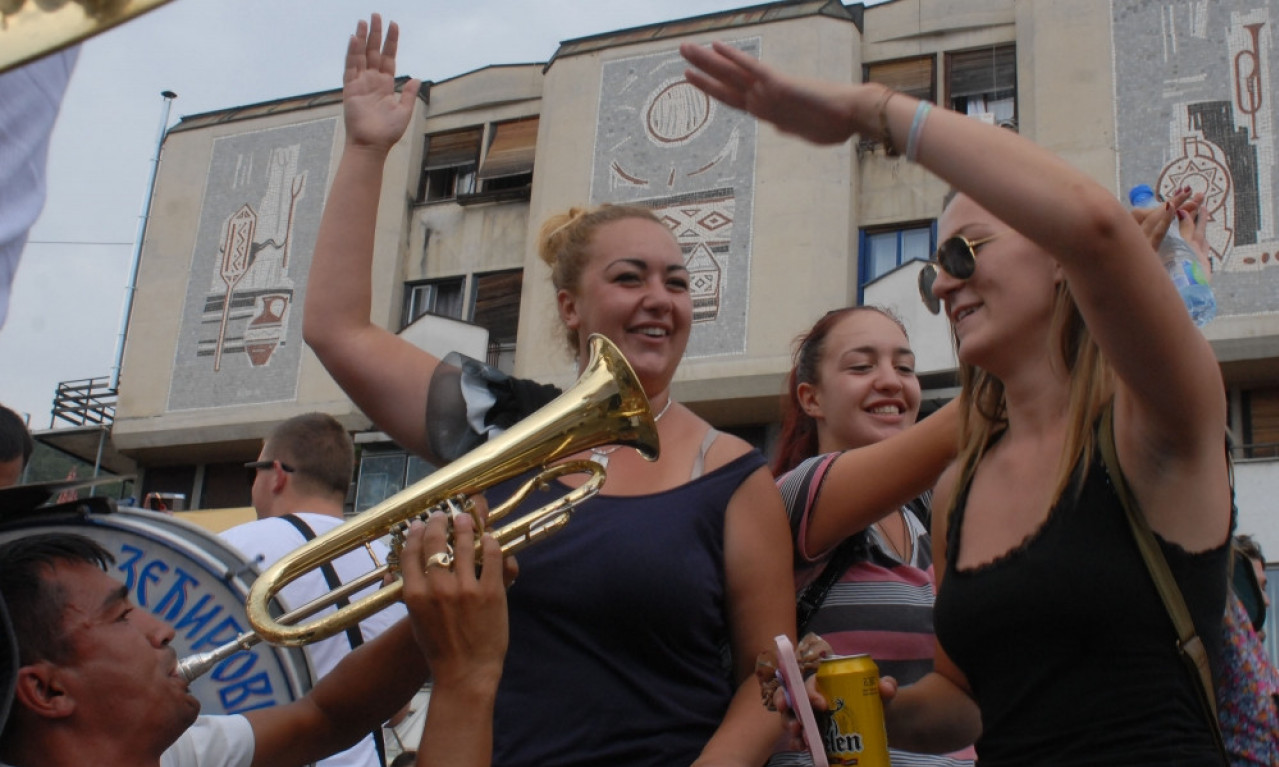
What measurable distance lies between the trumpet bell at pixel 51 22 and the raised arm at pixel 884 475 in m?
2.00

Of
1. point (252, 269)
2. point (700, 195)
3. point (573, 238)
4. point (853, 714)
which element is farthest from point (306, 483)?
point (252, 269)

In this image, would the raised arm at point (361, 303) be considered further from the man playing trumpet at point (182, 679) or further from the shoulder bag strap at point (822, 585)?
the shoulder bag strap at point (822, 585)

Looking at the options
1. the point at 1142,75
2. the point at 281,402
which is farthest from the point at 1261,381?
the point at 281,402

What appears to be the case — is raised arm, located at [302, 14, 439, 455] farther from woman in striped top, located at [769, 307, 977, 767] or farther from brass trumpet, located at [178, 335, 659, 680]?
woman in striped top, located at [769, 307, 977, 767]

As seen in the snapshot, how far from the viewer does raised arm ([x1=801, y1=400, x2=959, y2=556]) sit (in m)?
2.82

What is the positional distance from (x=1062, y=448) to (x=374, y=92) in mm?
1835

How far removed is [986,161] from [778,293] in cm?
Result: 1683

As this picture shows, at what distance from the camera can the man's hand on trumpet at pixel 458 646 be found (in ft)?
7.11

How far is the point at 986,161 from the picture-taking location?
191 cm

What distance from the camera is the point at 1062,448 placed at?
7.20ft

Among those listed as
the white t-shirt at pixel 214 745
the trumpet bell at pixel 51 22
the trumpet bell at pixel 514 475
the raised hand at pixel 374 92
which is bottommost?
the white t-shirt at pixel 214 745

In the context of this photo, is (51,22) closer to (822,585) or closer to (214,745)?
(214,745)

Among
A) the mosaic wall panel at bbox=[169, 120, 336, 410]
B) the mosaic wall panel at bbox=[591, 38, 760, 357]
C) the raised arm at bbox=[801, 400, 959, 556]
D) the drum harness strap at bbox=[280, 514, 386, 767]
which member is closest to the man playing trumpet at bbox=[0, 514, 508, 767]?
the drum harness strap at bbox=[280, 514, 386, 767]

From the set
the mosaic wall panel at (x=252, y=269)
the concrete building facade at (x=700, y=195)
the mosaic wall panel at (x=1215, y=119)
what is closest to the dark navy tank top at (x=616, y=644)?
the concrete building facade at (x=700, y=195)
